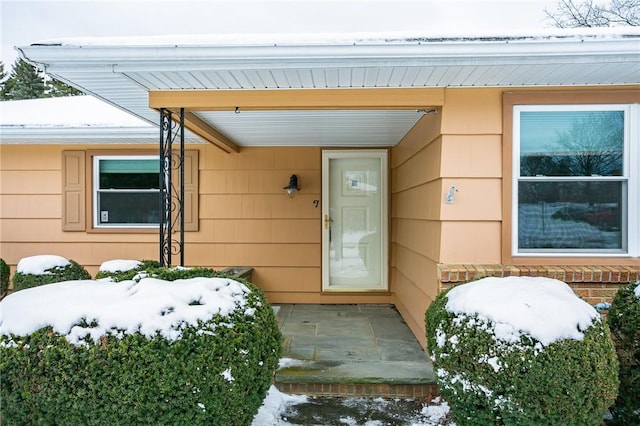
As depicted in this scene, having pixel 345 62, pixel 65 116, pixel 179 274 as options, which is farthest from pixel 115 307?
pixel 65 116

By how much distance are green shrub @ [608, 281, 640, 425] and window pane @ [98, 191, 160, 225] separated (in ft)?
16.7

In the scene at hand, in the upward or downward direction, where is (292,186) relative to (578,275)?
upward

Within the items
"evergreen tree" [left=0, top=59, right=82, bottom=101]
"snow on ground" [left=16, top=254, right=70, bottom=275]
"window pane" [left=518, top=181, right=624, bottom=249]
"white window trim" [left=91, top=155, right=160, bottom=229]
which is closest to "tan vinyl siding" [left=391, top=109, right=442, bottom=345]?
"window pane" [left=518, top=181, right=624, bottom=249]

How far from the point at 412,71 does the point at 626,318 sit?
1992 millimetres

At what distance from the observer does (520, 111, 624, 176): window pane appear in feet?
10.7

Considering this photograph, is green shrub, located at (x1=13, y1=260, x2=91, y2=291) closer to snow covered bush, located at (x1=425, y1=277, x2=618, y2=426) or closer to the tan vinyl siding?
the tan vinyl siding

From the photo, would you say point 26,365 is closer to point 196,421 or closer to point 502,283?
point 196,421

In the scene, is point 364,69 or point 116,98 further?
point 116,98

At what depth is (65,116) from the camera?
5.34m

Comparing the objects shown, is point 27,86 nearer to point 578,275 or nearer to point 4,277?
A: point 4,277

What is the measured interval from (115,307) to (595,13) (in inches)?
627

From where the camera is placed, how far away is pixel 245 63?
2795 mm

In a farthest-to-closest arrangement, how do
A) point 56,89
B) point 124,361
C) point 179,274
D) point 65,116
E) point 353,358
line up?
point 56,89 → point 65,116 → point 353,358 → point 179,274 → point 124,361

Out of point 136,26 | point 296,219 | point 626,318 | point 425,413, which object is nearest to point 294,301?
point 296,219
